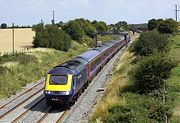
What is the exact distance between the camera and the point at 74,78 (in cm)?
2341

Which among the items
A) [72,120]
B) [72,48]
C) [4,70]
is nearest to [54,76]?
[72,120]

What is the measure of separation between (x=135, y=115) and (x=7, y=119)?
26.3ft

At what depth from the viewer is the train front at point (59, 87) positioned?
22.5 metres

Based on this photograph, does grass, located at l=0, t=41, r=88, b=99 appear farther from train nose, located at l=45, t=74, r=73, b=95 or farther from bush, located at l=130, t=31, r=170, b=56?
bush, located at l=130, t=31, r=170, b=56

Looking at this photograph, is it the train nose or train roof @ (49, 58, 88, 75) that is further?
train roof @ (49, 58, 88, 75)

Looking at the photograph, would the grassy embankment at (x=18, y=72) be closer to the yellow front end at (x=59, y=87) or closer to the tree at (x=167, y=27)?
the yellow front end at (x=59, y=87)

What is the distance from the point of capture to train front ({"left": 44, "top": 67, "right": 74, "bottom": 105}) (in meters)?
22.5

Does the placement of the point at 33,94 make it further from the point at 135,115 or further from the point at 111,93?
the point at 135,115

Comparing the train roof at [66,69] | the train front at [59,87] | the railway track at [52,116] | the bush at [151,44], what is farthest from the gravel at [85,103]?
the bush at [151,44]

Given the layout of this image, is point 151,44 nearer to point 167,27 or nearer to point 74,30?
point 167,27

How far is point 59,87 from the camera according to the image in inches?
892

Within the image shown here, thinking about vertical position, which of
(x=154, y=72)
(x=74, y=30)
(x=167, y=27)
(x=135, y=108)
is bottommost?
(x=135, y=108)

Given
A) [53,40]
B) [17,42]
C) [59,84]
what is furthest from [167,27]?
[59,84]

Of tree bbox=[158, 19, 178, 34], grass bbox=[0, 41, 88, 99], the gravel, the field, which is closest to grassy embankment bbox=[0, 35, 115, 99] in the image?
grass bbox=[0, 41, 88, 99]
